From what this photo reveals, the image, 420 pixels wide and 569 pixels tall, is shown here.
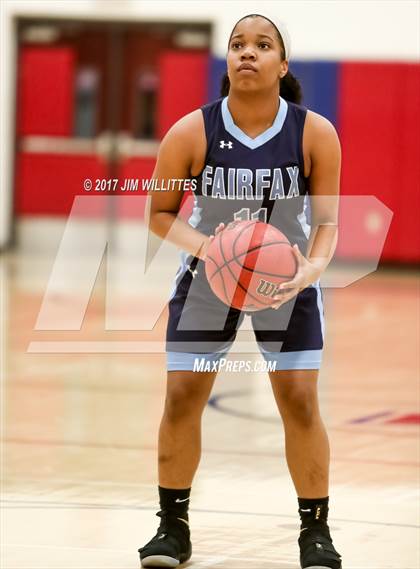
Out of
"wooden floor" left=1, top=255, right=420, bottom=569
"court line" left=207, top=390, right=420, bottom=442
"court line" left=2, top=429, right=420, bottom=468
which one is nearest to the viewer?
"wooden floor" left=1, top=255, right=420, bottom=569

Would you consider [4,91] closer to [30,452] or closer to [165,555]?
[30,452]

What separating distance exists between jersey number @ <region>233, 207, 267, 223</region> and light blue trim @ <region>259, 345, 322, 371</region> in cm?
43

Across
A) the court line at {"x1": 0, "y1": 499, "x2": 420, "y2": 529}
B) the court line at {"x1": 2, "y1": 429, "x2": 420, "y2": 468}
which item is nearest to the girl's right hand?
the court line at {"x1": 0, "y1": 499, "x2": 420, "y2": 529}

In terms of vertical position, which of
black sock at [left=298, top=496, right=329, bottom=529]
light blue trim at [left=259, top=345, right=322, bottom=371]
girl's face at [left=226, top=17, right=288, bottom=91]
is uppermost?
girl's face at [left=226, top=17, right=288, bottom=91]

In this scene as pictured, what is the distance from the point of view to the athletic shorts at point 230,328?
4.07 meters

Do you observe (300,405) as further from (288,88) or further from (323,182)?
(288,88)

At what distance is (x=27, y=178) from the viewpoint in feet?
54.4

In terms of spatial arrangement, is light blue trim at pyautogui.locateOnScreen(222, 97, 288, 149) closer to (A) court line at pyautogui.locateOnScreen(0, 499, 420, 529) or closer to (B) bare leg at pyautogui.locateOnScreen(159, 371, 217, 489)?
(B) bare leg at pyautogui.locateOnScreen(159, 371, 217, 489)

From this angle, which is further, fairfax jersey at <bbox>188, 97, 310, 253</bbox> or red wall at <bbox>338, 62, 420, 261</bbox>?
red wall at <bbox>338, 62, 420, 261</bbox>

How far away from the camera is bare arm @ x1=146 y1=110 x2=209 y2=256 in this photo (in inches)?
159

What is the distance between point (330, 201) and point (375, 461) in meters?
2.05

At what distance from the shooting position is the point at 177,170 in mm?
4070

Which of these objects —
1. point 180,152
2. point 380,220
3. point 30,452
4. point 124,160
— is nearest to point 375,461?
point 30,452

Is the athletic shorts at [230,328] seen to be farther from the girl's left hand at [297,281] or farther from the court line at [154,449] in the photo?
the court line at [154,449]
